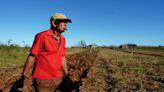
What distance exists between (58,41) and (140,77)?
28.9 ft

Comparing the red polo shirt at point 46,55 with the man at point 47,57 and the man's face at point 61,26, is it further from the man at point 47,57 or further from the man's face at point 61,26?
the man's face at point 61,26

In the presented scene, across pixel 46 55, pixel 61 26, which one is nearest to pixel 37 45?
pixel 46 55

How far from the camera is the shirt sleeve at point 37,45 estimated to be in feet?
16.6

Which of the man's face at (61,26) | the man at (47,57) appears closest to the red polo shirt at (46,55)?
the man at (47,57)

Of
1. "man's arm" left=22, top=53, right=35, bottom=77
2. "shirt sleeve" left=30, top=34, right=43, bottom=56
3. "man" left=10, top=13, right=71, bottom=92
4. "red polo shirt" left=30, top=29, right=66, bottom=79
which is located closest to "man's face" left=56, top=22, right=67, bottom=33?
"man" left=10, top=13, right=71, bottom=92

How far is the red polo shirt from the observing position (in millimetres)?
5148

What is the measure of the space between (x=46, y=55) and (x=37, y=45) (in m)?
0.22

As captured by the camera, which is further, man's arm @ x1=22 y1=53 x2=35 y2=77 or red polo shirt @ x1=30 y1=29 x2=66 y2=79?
red polo shirt @ x1=30 y1=29 x2=66 y2=79

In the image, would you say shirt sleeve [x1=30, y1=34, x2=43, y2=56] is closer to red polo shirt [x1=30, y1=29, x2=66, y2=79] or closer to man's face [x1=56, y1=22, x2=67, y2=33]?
red polo shirt [x1=30, y1=29, x2=66, y2=79]

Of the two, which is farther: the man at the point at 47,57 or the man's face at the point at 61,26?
the man's face at the point at 61,26

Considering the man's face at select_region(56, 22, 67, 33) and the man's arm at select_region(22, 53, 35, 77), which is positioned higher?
the man's face at select_region(56, 22, 67, 33)

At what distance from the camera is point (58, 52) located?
17.7 ft

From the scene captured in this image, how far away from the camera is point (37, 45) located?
5.09 meters

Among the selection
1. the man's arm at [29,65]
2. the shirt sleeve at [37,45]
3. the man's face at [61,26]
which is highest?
the man's face at [61,26]
